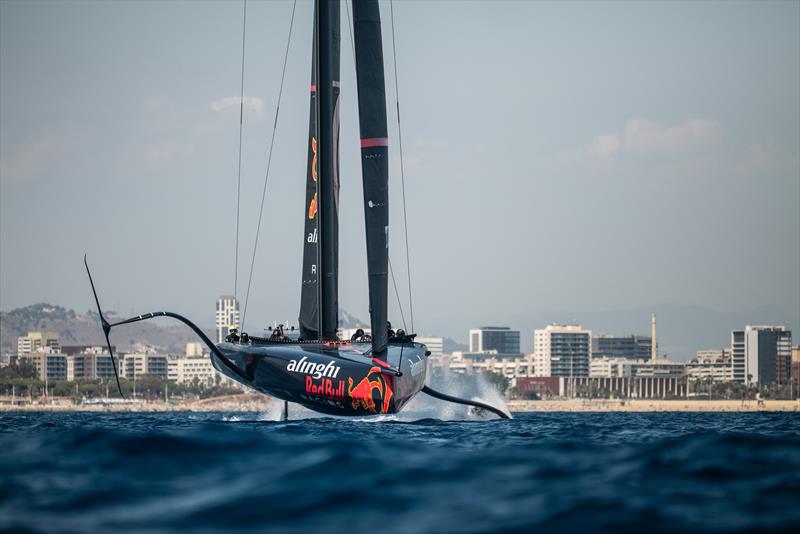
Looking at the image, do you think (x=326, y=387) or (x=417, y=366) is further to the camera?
(x=417, y=366)

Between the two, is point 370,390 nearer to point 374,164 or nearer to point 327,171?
point 374,164

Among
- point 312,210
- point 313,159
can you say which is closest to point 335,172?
point 313,159

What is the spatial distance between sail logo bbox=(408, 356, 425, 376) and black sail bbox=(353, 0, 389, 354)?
1103 millimetres

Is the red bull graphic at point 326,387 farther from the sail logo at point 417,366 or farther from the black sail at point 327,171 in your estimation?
the black sail at point 327,171

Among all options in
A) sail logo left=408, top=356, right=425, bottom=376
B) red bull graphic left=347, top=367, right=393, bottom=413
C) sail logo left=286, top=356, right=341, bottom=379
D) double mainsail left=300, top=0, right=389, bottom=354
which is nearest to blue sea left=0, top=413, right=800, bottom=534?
red bull graphic left=347, top=367, right=393, bottom=413

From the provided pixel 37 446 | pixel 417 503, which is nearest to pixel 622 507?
pixel 417 503

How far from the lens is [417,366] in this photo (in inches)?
1271

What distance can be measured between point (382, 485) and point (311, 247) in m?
26.6

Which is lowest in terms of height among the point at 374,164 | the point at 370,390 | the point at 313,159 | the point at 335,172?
the point at 370,390

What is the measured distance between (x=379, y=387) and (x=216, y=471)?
16319mm

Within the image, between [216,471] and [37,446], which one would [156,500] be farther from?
[37,446]

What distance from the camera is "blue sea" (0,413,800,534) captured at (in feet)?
33.6

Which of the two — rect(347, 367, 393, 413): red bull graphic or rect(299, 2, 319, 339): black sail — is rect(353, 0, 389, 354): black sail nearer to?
rect(347, 367, 393, 413): red bull graphic

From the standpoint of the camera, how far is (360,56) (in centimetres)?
3061
